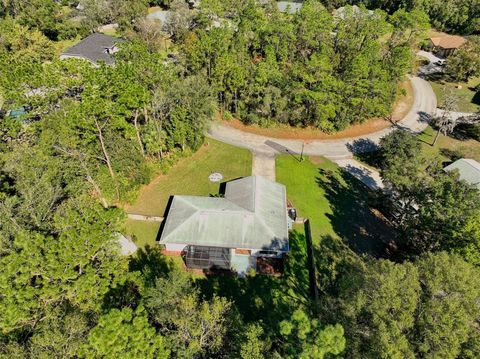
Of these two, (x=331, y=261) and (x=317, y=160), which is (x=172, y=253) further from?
(x=317, y=160)

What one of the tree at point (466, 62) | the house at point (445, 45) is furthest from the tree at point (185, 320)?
the house at point (445, 45)

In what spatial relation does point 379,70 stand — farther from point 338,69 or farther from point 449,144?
point 449,144

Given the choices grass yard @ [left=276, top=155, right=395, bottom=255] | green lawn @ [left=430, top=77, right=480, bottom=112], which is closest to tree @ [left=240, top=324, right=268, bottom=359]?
grass yard @ [left=276, top=155, right=395, bottom=255]

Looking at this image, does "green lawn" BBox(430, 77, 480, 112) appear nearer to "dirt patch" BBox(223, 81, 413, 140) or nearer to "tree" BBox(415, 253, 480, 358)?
"dirt patch" BBox(223, 81, 413, 140)

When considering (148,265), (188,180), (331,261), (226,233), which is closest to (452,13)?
(331,261)

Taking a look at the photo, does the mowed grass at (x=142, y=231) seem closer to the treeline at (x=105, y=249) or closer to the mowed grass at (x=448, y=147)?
the treeline at (x=105, y=249)
